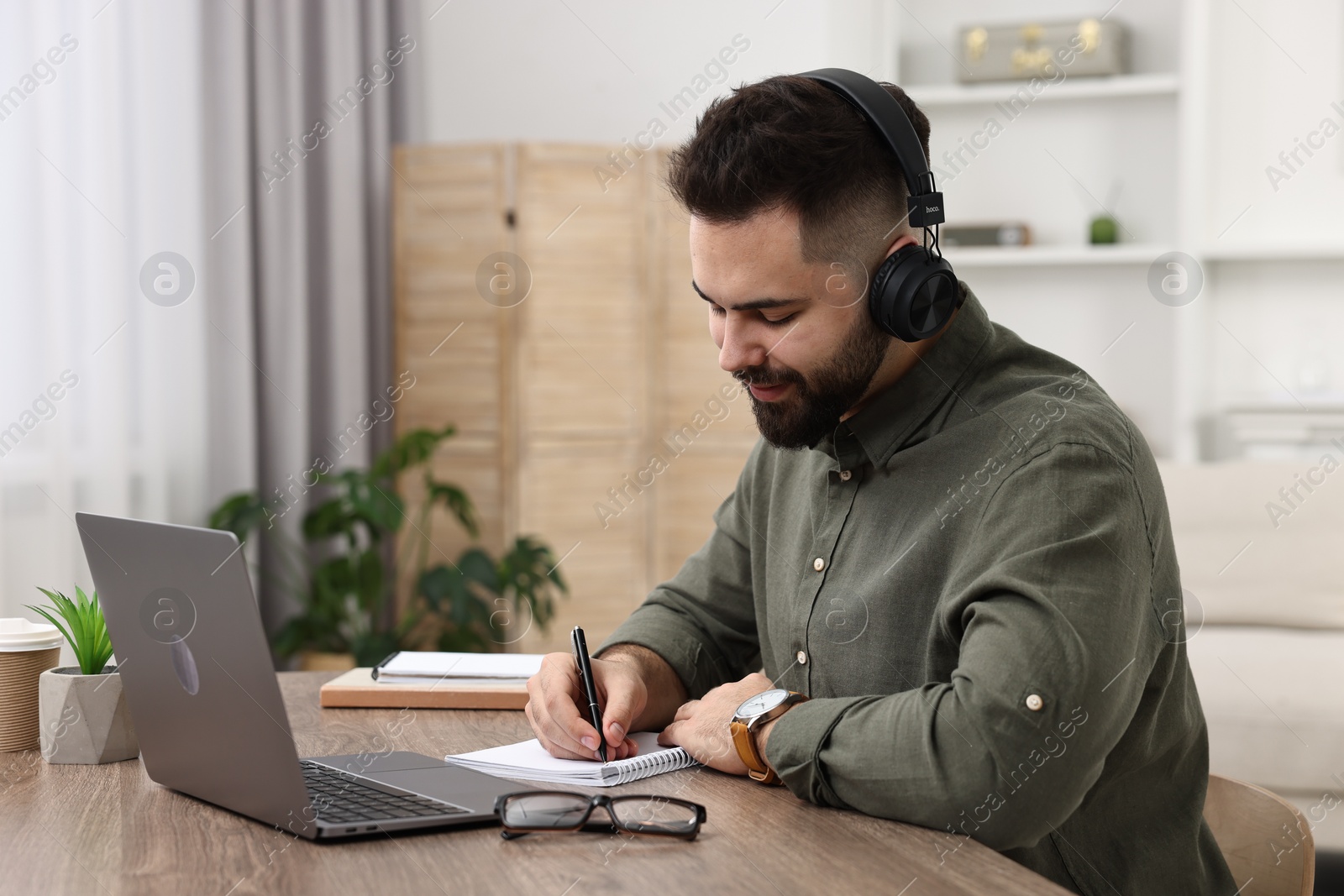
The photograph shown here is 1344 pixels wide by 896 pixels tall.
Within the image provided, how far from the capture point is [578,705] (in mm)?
1268

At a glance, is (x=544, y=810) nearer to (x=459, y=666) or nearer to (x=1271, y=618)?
(x=459, y=666)

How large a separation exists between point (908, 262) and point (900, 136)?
5.2 inches

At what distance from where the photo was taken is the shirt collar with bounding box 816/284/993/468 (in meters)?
1.28

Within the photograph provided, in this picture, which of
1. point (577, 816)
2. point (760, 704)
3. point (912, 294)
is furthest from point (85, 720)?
point (912, 294)

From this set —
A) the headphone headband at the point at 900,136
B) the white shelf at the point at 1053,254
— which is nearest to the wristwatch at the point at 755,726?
the headphone headband at the point at 900,136

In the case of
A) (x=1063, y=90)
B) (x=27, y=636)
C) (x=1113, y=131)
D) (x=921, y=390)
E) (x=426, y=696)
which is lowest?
(x=426, y=696)

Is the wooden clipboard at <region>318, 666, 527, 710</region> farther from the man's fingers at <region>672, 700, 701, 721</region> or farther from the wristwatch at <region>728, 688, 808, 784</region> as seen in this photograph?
the wristwatch at <region>728, 688, 808, 784</region>

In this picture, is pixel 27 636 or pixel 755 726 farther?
pixel 27 636

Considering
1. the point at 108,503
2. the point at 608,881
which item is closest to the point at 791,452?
the point at 608,881

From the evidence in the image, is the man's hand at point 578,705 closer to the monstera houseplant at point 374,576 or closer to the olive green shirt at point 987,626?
the olive green shirt at point 987,626

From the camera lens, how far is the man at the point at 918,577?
39.2 inches

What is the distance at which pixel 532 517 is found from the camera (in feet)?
14.1

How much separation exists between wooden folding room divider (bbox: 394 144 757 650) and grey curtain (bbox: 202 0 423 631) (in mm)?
176

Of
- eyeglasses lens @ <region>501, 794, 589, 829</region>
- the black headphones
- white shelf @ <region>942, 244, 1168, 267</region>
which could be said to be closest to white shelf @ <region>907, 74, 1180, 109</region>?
white shelf @ <region>942, 244, 1168, 267</region>
